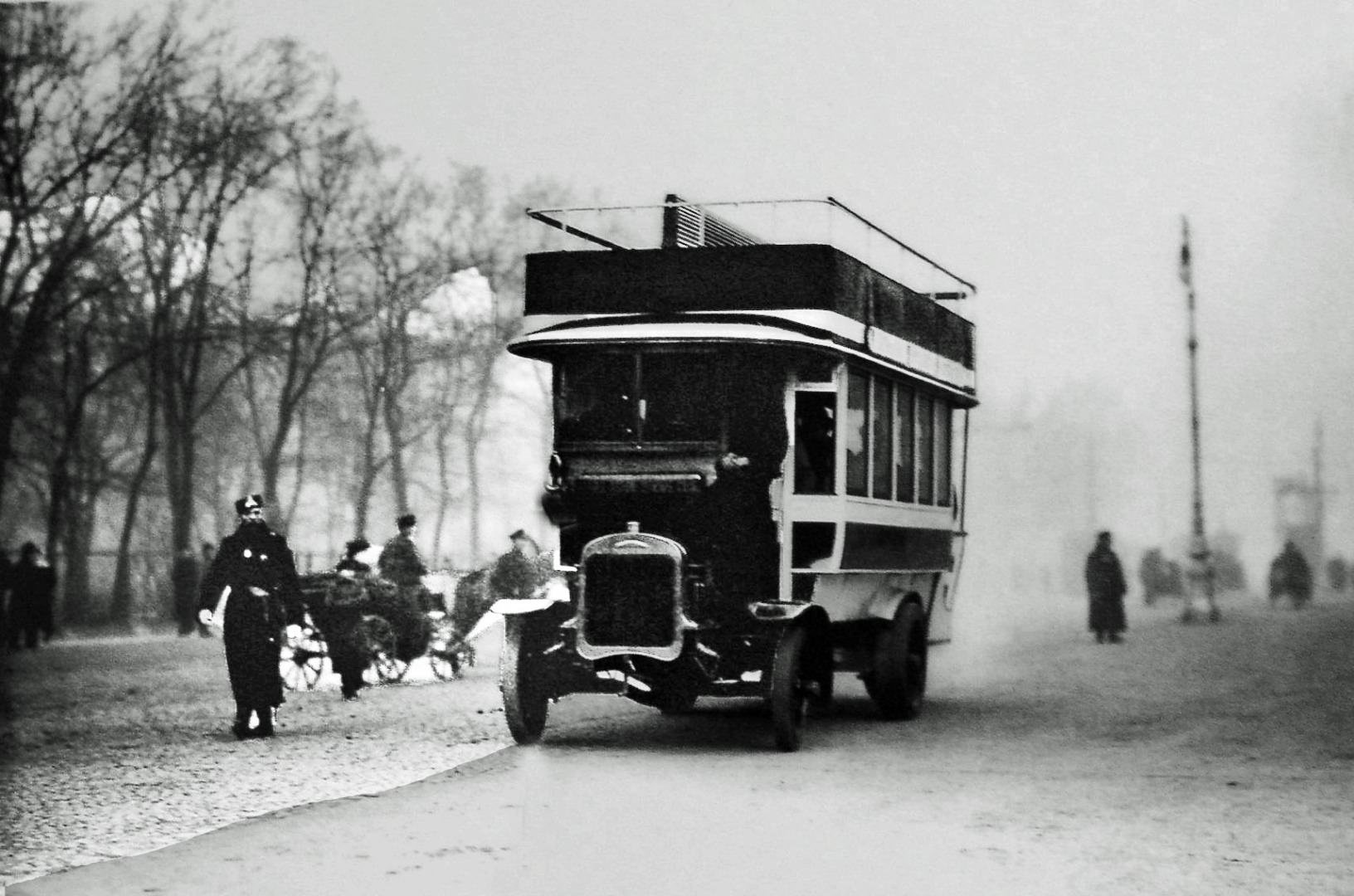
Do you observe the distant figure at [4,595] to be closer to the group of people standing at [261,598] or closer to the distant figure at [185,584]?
the distant figure at [185,584]

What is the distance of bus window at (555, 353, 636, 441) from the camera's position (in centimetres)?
765

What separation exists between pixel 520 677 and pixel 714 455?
48.2 inches

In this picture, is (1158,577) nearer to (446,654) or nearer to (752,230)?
(752,230)

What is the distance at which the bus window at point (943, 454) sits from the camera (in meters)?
7.41

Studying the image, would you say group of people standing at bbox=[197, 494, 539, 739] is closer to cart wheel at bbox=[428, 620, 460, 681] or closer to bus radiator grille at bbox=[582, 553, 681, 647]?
cart wheel at bbox=[428, 620, 460, 681]

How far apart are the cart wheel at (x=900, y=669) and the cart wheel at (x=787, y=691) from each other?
1.64 ft

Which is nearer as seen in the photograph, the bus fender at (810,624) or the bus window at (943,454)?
the bus window at (943,454)

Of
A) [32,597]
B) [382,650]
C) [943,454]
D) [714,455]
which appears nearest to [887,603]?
[943,454]

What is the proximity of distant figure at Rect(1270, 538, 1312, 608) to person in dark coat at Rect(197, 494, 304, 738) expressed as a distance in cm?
427

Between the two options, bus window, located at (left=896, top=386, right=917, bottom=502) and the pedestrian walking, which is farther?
the pedestrian walking

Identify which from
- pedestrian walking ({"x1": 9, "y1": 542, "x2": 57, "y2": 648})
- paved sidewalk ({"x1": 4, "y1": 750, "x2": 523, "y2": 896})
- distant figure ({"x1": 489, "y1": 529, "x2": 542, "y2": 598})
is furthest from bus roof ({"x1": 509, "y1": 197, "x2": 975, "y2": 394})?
pedestrian walking ({"x1": 9, "y1": 542, "x2": 57, "y2": 648})

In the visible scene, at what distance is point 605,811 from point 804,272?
224 cm

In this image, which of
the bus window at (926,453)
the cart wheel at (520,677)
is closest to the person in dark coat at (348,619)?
the cart wheel at (520,677)

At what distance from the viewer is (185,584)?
8.55 metres
